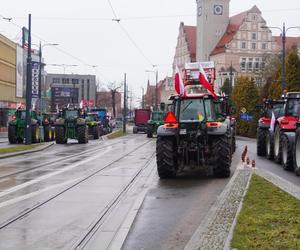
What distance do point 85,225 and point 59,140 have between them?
2655 centimetres

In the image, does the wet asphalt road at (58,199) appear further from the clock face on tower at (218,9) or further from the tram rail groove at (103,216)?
the clock face on tower at (218,9)

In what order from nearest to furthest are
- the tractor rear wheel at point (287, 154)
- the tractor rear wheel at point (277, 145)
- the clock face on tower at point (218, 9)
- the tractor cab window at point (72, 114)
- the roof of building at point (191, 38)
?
the tractor rear wheel at point (287, 154)
the tractor rear wheel at point (277, 145)
the tractor cab window at point (72, 114)
the clock face on tower at point (218, 9)
the roof of building at point (191, 38)

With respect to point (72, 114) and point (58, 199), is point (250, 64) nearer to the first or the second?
point (72, 114)

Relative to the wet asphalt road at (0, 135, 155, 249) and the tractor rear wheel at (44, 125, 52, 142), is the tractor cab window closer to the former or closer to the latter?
the tractor rear wheel at (44, 125, 52, 142)

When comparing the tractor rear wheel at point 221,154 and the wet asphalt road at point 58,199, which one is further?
the tractor rear wheel at point 221,154

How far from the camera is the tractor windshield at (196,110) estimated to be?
1541 cm

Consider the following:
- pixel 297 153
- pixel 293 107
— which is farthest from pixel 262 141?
pixel 297 153

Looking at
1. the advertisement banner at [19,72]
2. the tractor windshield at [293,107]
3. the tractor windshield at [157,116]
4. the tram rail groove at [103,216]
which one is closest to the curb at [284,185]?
the tractor windshield at [293,107]

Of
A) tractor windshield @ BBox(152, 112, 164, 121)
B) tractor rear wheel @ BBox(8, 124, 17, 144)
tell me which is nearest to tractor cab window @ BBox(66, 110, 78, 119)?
tractor rear wheel @ BBox(8, 124, 17, 144)

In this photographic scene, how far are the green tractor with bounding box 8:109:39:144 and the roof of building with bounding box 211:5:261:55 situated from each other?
7454cm

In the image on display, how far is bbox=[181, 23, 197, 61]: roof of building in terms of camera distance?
124475 mm

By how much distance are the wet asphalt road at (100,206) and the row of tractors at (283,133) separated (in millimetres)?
588

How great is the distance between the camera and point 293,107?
18531mm

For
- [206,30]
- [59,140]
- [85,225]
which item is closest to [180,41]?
[206,30]
